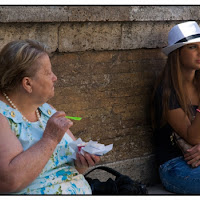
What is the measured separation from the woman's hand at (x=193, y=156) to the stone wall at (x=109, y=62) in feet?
1.84

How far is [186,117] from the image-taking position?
371cm

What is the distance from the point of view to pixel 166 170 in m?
3.79

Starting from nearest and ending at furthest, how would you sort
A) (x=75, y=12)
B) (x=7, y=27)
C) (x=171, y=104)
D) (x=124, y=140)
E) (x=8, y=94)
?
(x=8, y=94) → (x=7, y=27) → (x=75, y=12) → (x=171, y=104) → (x=124, y=140)

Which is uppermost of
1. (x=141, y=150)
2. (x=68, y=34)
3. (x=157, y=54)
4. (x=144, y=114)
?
(x=68, y=34)

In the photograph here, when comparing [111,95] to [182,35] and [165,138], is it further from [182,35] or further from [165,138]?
[182,35]

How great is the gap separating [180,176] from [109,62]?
107cm

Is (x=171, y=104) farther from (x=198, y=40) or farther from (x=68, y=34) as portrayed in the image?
(x=68, y=34)

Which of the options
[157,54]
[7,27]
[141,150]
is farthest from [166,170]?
[7,27]

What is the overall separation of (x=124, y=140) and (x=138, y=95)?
41cm

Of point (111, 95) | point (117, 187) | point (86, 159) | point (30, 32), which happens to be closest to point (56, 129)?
point (86, 159)

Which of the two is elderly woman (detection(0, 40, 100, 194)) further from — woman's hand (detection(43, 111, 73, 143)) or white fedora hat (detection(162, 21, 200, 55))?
white fedora hat (detection(162, 21, 200, 55))

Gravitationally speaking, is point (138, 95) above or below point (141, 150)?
above

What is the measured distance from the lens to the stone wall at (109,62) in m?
3.32

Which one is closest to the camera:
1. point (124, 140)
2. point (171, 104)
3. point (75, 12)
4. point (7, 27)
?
point (7, 27)
